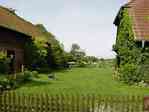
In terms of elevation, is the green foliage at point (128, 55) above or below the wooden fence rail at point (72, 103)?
above

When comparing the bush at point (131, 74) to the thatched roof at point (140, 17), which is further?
the thatched roof at point (140, 17)

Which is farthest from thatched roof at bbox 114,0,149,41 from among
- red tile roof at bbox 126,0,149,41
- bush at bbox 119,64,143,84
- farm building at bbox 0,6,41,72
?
farm building at bbox 0,6,41,72

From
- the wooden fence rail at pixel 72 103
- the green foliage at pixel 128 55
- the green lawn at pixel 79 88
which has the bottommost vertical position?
the green lawn at pixel 79 88

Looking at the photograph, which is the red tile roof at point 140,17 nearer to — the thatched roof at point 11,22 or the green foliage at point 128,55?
the green foliage at point 128,55

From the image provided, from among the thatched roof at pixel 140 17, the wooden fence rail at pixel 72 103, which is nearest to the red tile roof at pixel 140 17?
the thatched roof at pixel 140 17

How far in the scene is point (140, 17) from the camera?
2759 cm

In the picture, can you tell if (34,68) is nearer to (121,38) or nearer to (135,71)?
(121,38)

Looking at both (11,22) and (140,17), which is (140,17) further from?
(11,22)

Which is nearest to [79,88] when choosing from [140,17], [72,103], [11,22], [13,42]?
[140,17]

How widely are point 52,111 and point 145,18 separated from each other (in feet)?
58.7

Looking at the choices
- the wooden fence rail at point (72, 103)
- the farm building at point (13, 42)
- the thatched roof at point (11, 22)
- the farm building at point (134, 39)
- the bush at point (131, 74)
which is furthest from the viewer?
the thatched roof at point (11, 22)

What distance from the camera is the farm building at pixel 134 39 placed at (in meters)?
25.5

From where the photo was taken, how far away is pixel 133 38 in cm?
2617

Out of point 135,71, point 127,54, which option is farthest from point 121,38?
point 135,71
